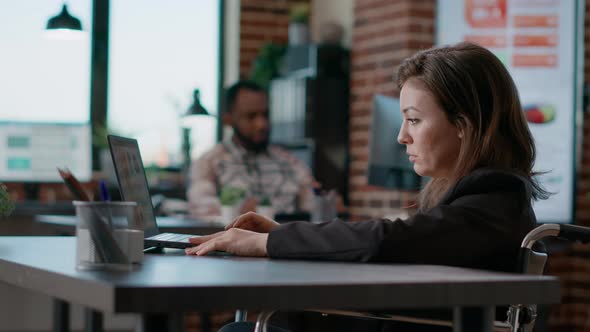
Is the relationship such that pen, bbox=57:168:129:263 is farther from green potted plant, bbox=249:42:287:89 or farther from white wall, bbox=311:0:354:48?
green potted plant, bbox=249:42:287:89

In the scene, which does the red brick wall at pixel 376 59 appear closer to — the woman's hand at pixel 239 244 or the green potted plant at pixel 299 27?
the green potted plant at pixel 299 27

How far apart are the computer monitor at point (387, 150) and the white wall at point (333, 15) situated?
2.21 m

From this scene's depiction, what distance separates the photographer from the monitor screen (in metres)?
5.76

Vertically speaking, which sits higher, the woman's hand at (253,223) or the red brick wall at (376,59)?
the red brick wall at (376,59)

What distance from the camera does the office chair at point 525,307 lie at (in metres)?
1.48

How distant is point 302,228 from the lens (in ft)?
4.85

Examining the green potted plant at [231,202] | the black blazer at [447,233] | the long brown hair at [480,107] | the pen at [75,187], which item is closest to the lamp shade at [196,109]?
the green potted plant at [231,202]

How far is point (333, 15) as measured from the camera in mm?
6086

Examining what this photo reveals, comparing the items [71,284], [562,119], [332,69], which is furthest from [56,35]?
[71,284]

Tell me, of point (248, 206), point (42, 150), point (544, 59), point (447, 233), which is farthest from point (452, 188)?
point (42, 150)

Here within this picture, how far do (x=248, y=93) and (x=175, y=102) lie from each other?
1.28m

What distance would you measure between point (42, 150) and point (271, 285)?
16.5 ft

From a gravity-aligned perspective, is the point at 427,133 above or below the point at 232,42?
below

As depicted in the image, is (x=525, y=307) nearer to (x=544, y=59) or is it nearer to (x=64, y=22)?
(x=64, y=22)
